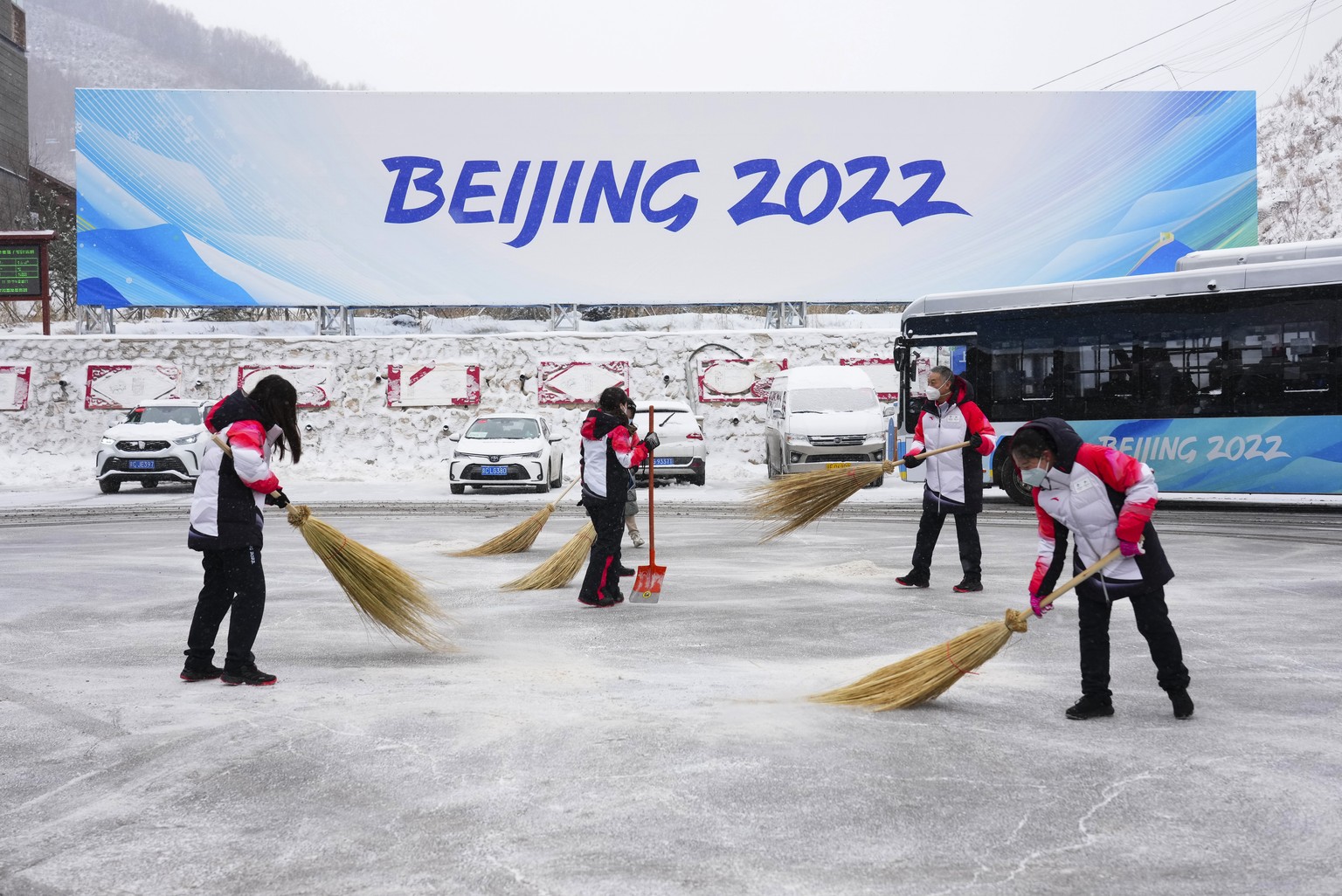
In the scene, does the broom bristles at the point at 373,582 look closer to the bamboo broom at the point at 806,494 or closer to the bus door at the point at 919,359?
the bamboo broom at the point at 806,494

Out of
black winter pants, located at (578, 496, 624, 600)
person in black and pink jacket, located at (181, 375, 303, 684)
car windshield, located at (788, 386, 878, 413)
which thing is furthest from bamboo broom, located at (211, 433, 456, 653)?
car windshield, located at (788, 386, 878, 413)

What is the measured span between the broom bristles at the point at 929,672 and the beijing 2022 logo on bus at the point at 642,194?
24.5 meters

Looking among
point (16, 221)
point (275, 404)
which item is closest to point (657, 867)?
point (275, 404)

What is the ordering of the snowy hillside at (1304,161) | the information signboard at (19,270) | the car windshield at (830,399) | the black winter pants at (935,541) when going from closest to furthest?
1. the black winter pants at (935,541)
2. the car windshield at (830,399)
3. the information signboard at (19,270)
4. the snowy hillside at (1304,161)

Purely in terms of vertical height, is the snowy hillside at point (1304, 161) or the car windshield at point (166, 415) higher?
the snowy hillside at point (1304, 161)

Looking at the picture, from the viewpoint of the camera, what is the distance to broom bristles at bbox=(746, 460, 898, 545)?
31.8 ft

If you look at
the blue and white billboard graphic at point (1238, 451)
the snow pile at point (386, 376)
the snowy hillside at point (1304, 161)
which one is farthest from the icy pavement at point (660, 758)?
the snowy hillside at point (1304, 161)

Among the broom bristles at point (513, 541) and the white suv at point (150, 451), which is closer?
the broom bristles at point (513, 541)

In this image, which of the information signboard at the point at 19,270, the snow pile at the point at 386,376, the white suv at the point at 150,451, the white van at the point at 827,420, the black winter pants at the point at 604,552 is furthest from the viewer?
the snow pile at the point at 386,376

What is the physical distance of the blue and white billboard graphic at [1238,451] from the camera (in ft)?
52.9

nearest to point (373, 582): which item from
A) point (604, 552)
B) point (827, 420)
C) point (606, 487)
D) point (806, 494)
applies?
point (604, 552)

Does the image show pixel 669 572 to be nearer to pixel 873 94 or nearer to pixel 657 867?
pixel 657 867

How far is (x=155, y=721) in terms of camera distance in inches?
222

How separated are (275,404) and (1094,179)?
87.9ft
